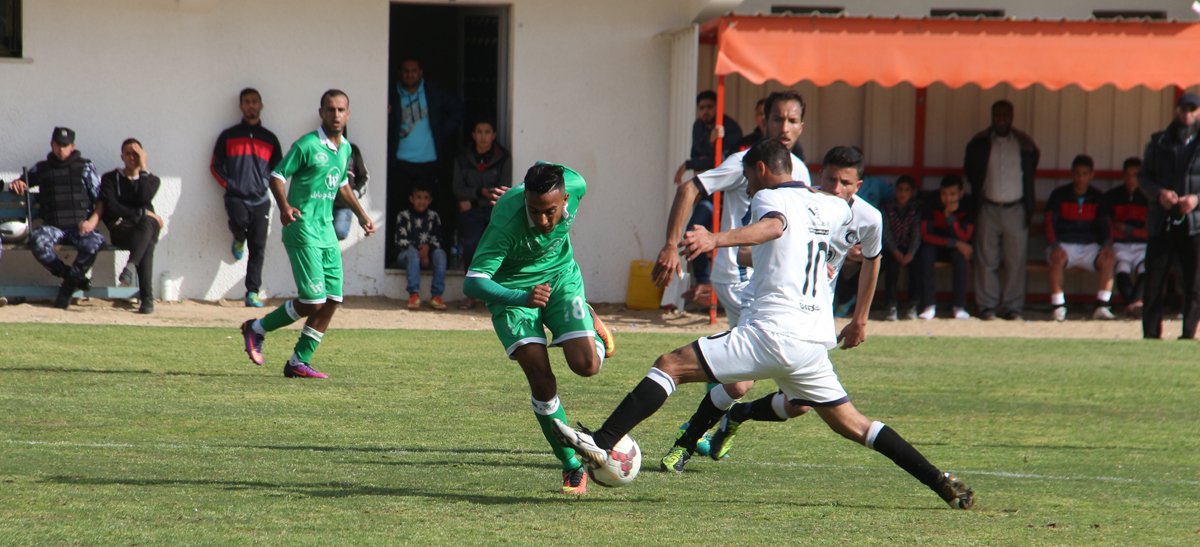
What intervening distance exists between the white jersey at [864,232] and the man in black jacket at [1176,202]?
7.73 metres

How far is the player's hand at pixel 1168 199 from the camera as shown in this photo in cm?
1400

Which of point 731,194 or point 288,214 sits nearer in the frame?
point 731,194

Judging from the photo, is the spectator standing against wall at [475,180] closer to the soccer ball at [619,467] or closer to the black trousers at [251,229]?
the black trousers at [251,229]

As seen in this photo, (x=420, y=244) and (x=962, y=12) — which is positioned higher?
(x=962, y=12)

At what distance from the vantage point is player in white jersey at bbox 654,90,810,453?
7832 mm

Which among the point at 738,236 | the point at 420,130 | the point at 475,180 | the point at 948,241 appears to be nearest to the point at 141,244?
the point at 420,130

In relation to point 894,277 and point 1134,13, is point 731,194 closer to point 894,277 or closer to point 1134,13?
point 894,277

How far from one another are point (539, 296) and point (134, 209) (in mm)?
9973

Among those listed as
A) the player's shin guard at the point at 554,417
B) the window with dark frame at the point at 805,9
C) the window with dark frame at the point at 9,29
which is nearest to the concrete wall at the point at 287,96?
the window with dark frame at the point at 9,29

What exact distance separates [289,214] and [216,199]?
634 centimetres

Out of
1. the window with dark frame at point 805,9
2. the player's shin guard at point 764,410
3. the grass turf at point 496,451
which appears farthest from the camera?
the window with dark frame at point 805,9

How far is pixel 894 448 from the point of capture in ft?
21.8

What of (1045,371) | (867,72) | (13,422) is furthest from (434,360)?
(867,72)

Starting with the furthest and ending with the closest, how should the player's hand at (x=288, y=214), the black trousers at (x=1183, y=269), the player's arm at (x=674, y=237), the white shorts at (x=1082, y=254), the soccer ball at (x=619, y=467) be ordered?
the white shorts at (x=1082, y=254) → the black trousers at (x=1183, y=269) → the player's hand at (x=288, y=214) → the player's arm at (x=674, y=237) → the soccer ball at (x=619, y=467)
